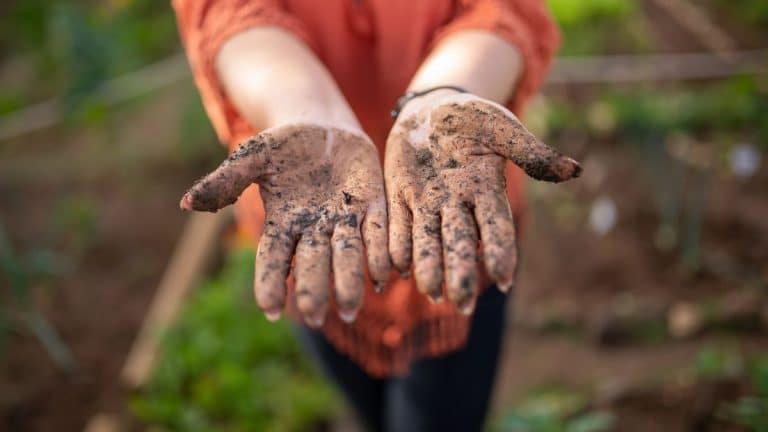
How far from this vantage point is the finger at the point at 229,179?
0.94 meters

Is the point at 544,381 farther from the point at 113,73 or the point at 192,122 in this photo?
the point at 113,73

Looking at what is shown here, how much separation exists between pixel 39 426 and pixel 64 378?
0.59ft

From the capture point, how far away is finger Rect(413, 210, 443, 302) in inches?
35.2

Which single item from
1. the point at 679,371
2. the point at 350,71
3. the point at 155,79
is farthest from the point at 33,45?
the point at 679,371

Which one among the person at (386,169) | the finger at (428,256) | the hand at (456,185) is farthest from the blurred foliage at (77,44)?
the finger at (428,256)

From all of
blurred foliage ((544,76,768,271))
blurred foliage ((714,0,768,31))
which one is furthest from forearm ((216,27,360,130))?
blurred foliage ((714,0,768,31))

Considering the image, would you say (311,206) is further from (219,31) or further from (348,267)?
(219,31)

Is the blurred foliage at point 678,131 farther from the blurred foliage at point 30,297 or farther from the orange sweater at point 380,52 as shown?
the blurred foliage at point 30,297

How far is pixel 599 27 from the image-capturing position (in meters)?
3.57

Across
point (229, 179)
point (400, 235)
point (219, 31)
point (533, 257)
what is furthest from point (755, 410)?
point (533, 257)

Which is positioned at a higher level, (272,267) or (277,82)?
(277,82)

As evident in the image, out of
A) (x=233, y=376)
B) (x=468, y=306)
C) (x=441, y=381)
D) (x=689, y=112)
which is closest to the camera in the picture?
(x=468, y=306)

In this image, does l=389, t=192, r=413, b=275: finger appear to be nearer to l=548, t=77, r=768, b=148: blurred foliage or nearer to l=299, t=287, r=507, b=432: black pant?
l=299, t=287, r=507, b=432: black pant

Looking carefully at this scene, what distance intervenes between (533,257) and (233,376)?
1.19 m
